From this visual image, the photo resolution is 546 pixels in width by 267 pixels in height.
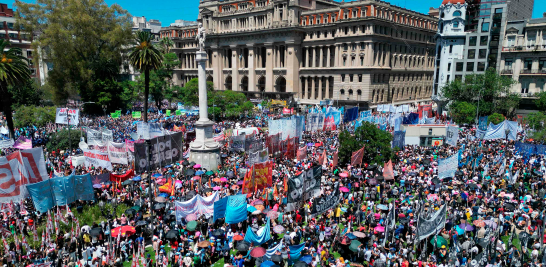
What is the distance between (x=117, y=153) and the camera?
28.1 m

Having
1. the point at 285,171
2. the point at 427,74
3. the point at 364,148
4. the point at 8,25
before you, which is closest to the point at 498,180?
the point at 364,148

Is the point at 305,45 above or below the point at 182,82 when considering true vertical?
above

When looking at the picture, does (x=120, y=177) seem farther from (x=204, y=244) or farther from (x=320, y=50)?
(x=320, y=50)

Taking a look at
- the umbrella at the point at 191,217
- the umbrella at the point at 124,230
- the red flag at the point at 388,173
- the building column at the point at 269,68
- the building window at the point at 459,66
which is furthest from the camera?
the building column at the point at 269,68

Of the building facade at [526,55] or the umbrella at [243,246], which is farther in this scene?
the building facade at [526,55]

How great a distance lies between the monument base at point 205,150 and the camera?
30609 mm

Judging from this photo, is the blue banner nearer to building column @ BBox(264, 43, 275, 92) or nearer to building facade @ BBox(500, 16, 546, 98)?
building facade @ BBox(500, 16, 546, 98)

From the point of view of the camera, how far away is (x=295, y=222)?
66.1 ft

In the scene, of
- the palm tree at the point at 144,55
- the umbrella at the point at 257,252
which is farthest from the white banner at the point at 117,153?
the palm tree at the point at 144,55

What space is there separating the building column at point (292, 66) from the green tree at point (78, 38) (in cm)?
3106

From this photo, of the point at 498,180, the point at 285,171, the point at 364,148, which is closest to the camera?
the point at 498,180

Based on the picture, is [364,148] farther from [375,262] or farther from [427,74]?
[427,74]

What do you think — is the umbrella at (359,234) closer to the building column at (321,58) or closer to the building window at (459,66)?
the building window at (459,66)

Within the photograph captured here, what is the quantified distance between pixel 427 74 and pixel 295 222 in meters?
80.2
